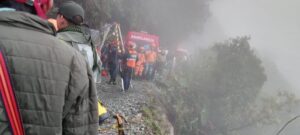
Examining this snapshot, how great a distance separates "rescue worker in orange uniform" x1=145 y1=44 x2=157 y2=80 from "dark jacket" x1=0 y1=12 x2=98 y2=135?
57.7 feet

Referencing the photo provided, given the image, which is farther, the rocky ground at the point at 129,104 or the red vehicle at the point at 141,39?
the red vehicle at the point at 141,39

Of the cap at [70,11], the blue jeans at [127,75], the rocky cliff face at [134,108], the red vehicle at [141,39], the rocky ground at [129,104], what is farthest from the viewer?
the red vehicle at [141,39]

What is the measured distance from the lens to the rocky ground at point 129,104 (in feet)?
37.6

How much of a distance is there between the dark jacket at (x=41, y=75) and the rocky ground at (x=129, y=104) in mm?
7730

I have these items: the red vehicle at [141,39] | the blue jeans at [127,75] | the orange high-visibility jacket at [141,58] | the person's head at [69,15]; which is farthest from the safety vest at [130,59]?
the person's head at [69,15]

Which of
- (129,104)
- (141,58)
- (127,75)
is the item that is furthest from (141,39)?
(129,104)

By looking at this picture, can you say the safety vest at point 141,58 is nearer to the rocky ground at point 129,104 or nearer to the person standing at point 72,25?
the rocky ground at point 129,104

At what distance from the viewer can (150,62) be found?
19.9 meters

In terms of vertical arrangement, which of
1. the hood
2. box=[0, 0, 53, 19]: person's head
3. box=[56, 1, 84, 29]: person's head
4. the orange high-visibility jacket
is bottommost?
the hood

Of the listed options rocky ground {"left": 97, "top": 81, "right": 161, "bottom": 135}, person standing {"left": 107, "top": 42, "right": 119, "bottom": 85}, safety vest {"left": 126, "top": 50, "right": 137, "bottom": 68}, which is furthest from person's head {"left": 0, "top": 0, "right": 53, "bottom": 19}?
person standing {"left": 107, "top": 42, "right": 119, "bottom": 85}

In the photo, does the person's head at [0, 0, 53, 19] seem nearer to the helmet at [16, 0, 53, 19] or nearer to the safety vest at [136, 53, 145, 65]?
the helmet at [16, 0, 53, 19]

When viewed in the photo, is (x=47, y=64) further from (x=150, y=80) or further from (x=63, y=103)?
(x=150, y=80)

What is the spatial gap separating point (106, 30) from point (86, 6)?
4.71 m

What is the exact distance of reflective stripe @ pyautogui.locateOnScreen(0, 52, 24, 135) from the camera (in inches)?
71.9
